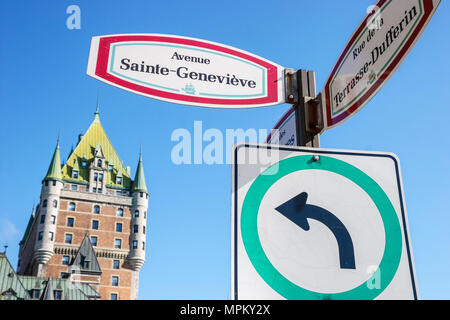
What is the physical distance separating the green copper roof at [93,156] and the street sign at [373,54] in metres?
67.2

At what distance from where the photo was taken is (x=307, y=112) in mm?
2545

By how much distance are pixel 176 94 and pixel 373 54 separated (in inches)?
38.3

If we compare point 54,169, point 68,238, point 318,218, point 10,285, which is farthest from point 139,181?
point 318,218

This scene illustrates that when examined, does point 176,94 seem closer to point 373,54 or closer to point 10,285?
point 373,54

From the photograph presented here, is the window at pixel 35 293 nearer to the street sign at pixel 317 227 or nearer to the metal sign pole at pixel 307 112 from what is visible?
the metal sign pole at pixel 307 112

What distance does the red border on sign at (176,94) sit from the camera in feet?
7.86

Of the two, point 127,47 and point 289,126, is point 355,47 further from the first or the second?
point 127,47

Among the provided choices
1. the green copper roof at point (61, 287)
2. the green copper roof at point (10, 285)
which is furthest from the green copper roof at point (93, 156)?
the green copper roof at point (61, 287)

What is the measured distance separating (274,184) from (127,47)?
1.25 m

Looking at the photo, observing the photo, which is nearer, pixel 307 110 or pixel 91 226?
pixel 307 110

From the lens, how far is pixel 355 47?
7.37 feet

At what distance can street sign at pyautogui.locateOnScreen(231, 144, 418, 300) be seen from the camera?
1568mm
